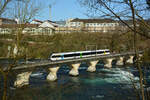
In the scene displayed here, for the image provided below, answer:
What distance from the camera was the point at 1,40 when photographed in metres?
7.27

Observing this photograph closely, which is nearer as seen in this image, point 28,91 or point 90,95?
point 90,95

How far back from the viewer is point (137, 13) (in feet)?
13.0

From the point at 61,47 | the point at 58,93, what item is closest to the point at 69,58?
the point at 58,93

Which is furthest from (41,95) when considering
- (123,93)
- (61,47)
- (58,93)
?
(61,47)

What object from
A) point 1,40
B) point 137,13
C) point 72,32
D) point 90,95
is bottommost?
point 90,95

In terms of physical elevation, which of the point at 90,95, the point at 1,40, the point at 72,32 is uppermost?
the point at 72,32

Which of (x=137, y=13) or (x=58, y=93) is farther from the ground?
(x=137, y=13)

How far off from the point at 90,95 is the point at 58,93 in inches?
174

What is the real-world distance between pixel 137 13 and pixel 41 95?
20233 millimetres

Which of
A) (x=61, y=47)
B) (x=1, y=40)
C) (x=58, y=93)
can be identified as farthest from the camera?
(x=61, y=47)

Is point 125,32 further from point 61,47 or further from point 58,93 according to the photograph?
point 61,47

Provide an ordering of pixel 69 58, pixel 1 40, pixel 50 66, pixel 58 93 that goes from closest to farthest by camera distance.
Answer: pixel 1 40
pixel 58 93
pixel 50 66
pixel 69 58

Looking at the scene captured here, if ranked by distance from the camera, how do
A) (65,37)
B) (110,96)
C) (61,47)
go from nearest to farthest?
(110,96)
(61,47)
(65,37)

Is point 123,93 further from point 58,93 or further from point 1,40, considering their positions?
point 1,40
